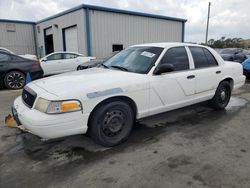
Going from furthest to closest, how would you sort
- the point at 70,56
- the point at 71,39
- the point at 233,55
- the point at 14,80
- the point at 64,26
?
1. the point at 64,26
2. the point at 71,39
3. the point at 233,55
4. the point at 70,56
5. the point at 14,80

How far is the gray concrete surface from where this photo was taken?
8.16 ft

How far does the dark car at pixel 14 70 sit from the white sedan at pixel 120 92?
517cm

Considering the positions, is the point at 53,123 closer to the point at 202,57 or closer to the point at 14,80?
the point at 202,57

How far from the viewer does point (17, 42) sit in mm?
19469

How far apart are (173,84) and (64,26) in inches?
543

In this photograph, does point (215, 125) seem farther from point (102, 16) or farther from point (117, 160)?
point (102, 16)

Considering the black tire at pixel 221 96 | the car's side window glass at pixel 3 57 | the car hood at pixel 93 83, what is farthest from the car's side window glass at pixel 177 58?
the car's side window glass at pixel 3 57

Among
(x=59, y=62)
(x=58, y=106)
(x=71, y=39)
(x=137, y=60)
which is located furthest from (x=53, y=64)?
(x=58, y=106)

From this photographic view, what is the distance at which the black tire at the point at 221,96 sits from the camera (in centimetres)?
495

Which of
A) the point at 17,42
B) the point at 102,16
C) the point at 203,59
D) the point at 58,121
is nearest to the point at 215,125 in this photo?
the point at 203,59

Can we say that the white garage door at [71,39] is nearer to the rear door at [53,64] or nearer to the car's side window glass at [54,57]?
the car's side window glass at [54,57]

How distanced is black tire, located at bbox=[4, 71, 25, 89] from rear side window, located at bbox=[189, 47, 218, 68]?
21.4 feet

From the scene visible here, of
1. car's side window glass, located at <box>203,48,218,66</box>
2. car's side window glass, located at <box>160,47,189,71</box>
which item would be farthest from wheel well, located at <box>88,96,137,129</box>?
car's side window glass, located at <box>203,48,218,66</box>

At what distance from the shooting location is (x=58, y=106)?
2727 millimetres
